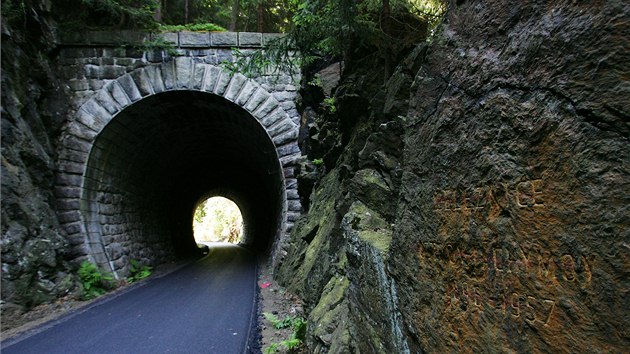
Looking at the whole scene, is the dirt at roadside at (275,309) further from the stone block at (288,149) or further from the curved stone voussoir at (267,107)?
the curved stone voussoir at (267,107)

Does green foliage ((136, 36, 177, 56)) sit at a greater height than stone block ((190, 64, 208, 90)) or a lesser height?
greater

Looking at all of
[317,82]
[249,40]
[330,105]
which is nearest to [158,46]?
[249,40]

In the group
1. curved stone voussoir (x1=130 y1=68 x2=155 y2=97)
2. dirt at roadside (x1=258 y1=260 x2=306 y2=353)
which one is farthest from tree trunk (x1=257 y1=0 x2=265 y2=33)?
dirt at roadside (x1=258 y1=260 x2=306 y2=353)

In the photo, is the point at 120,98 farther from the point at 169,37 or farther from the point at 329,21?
the point at 329,21

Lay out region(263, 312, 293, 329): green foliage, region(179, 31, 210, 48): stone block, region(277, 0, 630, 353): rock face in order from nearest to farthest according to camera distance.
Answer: region(277, 0, 630, 353): rock face → region(263, 312, 293, 329): green foliage → region(179, 31, 210, 48): stone block

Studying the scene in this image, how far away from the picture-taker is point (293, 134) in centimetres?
1030

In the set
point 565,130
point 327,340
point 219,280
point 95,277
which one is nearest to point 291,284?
point 219,280

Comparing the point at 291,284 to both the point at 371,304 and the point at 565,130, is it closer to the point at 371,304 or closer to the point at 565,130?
the point at 371,304

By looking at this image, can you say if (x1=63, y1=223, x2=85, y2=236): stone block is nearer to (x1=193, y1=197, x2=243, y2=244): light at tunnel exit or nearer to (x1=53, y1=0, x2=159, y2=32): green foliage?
(x1=53, y1=0, x2=159, y2=32): green foliage

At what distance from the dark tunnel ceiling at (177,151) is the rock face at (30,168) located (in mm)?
1289

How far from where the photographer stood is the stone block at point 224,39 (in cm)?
1013

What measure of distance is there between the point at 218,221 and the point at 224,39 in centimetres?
3978

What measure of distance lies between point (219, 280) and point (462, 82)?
907 centimetres

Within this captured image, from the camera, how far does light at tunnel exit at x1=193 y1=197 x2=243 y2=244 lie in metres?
44.9
